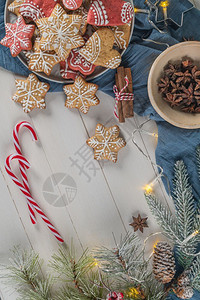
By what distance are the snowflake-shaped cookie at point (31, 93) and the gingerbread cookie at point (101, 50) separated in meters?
0.26

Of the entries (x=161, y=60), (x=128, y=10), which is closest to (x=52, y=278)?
(x=161, y=60)

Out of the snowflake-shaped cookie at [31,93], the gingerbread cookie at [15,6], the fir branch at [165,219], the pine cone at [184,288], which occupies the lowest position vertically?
the pine cone at [184,288]

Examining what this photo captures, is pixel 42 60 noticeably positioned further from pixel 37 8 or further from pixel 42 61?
pixel 37 8

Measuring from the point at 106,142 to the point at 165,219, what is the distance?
0.47m

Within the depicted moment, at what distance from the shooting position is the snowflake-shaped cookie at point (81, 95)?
1.69 meters

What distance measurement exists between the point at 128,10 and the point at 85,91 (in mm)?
410

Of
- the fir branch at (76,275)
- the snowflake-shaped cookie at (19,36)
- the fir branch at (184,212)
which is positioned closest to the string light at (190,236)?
the fir branch at (184,212)

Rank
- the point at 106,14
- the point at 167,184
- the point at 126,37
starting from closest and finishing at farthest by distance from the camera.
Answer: the point at 106,14 < the point at 126,37 < the point at 167,184

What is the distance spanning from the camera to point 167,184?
1803 mm

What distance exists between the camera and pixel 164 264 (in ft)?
5.59

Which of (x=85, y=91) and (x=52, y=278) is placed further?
(x=52, y=278)

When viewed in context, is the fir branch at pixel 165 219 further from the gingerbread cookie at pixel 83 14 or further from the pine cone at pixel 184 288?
the gingerbread cookie at pixel 83 14

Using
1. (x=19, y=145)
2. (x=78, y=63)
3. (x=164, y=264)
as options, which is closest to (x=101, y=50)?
(x=78, y=63)

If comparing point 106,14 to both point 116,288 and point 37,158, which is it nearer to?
point 37,158
